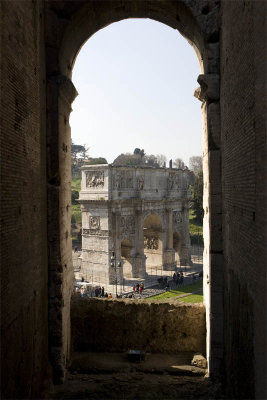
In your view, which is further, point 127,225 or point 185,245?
point 185,245

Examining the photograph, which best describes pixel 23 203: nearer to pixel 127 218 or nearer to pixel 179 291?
pixel 179 291

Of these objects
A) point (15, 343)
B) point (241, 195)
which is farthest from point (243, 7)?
point (15, 343)

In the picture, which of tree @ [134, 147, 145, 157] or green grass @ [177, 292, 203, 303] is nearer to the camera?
green grass @ [177, 292, 203, 303]

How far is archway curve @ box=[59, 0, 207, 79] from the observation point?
699 centimetres

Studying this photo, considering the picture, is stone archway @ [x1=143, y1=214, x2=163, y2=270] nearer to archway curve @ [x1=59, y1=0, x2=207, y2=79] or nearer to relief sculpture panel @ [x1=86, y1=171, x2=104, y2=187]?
relief sculpture panel @ [x1=86, y1=171, x2=104, y2=187]

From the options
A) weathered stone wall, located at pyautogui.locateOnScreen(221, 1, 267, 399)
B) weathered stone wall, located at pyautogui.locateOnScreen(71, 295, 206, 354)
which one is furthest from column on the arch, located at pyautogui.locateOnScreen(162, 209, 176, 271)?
weathered stone wall, located at pyautogui.locateOnScreen(221, 1, 267, 399)

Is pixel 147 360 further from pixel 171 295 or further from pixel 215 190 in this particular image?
pixel 171 295

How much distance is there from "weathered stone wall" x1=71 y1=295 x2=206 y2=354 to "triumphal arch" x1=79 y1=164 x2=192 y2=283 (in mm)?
16835

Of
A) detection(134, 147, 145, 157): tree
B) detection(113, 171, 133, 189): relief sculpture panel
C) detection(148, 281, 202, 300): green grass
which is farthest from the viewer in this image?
detection(134, 147, 145, 157): tree

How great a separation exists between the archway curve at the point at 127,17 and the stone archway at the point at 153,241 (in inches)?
877

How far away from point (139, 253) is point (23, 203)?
72.0ft

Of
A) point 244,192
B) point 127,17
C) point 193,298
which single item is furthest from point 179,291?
point 244,192

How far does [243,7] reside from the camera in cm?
462

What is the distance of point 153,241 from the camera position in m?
30.7
